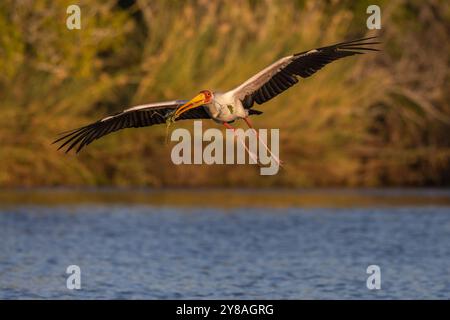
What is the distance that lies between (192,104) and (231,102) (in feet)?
1.58

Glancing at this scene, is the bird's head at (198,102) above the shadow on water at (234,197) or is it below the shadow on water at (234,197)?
above

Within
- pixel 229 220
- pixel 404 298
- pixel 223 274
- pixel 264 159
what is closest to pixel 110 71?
pixel 264 159

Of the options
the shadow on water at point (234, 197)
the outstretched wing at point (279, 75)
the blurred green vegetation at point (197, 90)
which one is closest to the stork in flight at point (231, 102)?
the outstretched wing at point (279, 75)

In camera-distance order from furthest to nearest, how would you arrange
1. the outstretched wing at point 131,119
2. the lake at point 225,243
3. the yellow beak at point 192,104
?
the lake at point 225,243 → the outstretched wing at point 131,119 → the yellow beak at point 192,104

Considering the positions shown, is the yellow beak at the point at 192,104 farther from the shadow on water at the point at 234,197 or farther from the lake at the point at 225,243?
the shadow on water at the point at 234,197

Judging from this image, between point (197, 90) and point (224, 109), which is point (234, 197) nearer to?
point (197, 90)

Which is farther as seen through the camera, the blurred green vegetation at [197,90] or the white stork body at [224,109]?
the blurred green vegetation at [197,90]

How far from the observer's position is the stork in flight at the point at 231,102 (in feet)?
53.4

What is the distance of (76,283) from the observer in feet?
59.3

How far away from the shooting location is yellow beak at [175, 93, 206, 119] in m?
16.1

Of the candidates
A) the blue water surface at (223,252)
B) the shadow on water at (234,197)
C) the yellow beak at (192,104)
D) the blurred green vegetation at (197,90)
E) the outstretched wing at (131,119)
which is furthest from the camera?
the blurred green vegetation at (197,90)

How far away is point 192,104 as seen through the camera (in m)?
16.1
